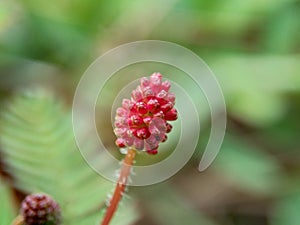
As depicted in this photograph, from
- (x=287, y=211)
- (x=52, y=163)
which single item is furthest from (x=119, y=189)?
(x=287, y=211)

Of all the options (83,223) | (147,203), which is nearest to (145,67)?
(147,203)

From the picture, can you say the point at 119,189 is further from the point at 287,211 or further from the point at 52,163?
the point at 287,211

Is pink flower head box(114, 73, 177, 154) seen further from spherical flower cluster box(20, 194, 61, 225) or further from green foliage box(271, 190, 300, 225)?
green foliage box(271, 190, 300, 225)

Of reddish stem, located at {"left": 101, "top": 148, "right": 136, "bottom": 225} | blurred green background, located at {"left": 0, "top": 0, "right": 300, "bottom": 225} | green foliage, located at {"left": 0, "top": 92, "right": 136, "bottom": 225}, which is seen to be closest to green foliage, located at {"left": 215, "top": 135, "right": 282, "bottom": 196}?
blurred green background, located at {"left": 0, "top": 0, "right": 300, "bottom": 225}

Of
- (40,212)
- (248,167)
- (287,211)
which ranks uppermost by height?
(248,167)

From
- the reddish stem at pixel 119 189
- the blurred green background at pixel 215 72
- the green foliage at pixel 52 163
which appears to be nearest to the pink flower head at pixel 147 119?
the reddish stem at pixel 119 189

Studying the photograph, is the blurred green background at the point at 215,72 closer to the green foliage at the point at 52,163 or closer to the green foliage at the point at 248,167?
the green foliage at the point at 248,167
